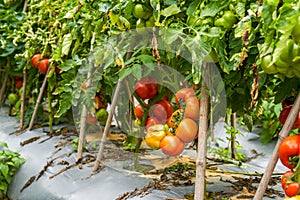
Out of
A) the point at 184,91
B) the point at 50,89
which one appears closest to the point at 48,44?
the point at 50,89

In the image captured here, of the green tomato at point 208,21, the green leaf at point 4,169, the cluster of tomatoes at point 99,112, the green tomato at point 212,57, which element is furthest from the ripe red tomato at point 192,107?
the green leaf at point 4,169

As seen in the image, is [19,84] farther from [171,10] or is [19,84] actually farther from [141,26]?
[171,10]

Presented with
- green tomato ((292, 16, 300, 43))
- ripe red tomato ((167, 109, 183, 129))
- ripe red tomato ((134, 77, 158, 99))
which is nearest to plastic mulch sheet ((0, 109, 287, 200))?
ripe red tomato ((167, 109, 183, 129))

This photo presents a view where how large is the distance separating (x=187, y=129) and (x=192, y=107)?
0.09 m

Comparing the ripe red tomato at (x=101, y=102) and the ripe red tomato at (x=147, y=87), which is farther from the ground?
the ripe red tomato at (x=147, y=87)

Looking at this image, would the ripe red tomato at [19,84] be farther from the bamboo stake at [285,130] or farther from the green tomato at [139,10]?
the bamboo stake at [285,130]

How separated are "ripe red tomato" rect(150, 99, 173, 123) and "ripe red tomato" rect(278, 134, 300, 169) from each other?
0.88 m

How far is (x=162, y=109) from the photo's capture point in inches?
82.7

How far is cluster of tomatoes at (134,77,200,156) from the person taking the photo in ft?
Answer: 5.88

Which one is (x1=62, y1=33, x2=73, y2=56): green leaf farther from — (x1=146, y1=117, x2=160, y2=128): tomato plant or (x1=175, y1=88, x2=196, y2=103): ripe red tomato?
(x1=175, y1=88, x2=196, y2=103): ripe red tomato

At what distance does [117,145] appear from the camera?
271 centimetres

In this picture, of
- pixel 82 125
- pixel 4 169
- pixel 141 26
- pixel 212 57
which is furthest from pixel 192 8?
pixel 4 169

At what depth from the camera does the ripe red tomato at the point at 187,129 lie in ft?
5.88

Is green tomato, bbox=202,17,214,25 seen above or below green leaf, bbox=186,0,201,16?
below
